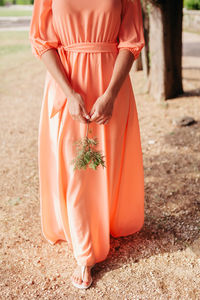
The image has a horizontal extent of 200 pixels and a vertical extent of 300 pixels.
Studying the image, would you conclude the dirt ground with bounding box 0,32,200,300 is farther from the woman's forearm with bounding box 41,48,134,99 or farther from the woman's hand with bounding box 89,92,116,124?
the woman's forearm with bounding box 41,48,134,99

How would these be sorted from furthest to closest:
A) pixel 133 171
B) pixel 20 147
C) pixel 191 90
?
1. pixel 191 90
2. pixel 20 147
3. pixel 133 171

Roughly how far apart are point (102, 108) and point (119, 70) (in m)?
0.29

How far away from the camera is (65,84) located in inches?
92.3

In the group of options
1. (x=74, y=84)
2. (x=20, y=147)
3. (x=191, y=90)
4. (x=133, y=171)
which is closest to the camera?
(x=74, y=84)

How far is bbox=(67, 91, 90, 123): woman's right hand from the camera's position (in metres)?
2.32

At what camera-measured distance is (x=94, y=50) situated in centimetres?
236

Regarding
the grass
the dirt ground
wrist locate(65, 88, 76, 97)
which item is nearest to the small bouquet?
wrist locate(65, 88, 76, 97)

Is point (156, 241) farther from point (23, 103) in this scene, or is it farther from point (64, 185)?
point (23, 103)

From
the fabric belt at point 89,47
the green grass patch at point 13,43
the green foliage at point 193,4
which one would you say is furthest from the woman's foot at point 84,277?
the green foliage at point 193,4

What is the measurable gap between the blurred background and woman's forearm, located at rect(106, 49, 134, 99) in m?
1.47

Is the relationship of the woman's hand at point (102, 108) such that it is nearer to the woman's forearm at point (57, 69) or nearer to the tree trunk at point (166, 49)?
the woman's forearm at point (57, 69)

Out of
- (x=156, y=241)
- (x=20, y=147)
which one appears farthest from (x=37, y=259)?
(x=20, y=147)

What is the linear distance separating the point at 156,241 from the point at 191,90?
16.9 ft

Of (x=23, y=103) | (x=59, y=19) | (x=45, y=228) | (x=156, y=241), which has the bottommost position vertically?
→ (x=23, y=103)
